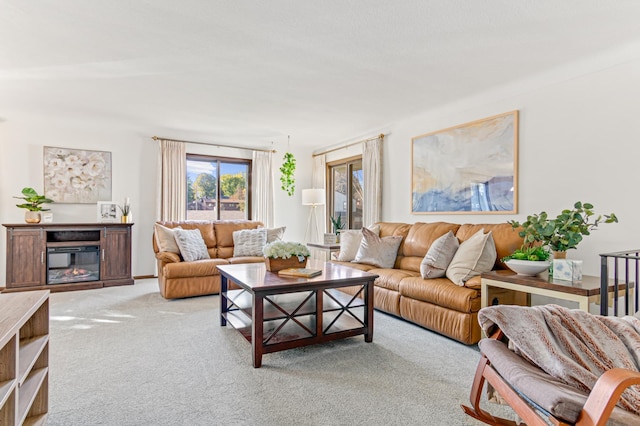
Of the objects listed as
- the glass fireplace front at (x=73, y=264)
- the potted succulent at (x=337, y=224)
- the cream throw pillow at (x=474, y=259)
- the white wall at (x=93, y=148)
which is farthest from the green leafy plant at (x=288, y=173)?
the cream throw pillow at (x=474, y=259)

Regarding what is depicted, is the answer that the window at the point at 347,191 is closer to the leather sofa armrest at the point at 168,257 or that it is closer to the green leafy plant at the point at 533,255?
the leather sofa armrest at the point at 168,257

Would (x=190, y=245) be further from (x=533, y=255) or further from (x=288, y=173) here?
(x=533, y=255)

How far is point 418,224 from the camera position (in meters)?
4.20

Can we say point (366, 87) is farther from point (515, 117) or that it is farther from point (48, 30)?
point (48, 30)

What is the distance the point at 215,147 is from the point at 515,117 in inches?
179

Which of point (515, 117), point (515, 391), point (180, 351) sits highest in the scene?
point (515, 117)

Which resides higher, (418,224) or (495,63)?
(495,63)

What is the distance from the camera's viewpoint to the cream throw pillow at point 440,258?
10.8 feet

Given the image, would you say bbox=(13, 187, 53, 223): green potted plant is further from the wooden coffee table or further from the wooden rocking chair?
the wooden rocking chair

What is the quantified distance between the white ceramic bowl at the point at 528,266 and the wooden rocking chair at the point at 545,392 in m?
1.37

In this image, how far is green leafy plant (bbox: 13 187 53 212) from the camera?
181 inches

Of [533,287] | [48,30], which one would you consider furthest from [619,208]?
[48,30]

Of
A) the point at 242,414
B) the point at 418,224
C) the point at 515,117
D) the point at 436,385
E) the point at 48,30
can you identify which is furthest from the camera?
the point at 418,224

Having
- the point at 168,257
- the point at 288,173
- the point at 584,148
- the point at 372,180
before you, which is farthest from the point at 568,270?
the point at 288,173
